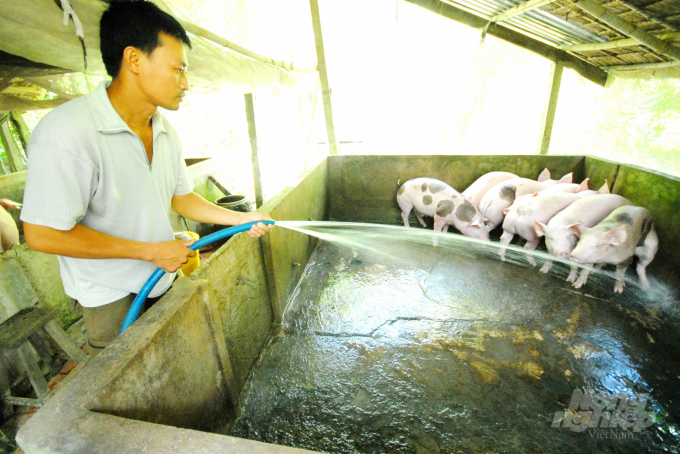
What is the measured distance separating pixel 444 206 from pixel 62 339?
200 inches

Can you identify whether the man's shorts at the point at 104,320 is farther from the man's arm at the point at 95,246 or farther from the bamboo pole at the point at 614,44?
the bamboo pole at the point at 614,44

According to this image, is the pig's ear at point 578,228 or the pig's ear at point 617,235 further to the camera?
the pig's ear at point 578,228

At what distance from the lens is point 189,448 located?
1109 mm

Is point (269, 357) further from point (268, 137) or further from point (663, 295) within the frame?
point (268, 137)

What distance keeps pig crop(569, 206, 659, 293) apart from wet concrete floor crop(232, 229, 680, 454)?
0.39 m

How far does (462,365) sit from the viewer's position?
9.55 ft

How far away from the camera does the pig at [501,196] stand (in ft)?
16.4

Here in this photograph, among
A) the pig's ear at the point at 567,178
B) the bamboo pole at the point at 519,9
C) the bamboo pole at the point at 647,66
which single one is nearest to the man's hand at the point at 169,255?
the pig's ear at the point at 567,178

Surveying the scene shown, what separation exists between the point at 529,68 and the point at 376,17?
8579 millimetres

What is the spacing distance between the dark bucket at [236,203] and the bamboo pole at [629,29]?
243 inches

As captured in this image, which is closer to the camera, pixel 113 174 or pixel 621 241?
pixel 113 174

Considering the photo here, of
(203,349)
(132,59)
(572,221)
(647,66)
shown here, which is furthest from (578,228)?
(647,66)

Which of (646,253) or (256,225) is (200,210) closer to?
(256,225)

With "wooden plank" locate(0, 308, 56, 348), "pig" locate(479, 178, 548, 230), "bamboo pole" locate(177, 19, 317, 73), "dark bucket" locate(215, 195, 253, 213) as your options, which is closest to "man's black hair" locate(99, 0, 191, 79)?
"bamboo pole" locate(177, 19, 317, 73)
